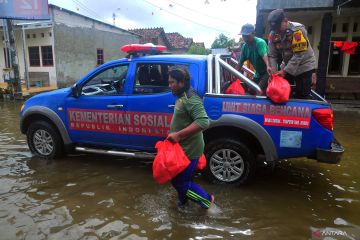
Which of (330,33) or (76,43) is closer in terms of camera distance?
(330,33)

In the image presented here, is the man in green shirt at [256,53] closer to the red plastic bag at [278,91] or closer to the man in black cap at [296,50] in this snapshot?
the man in black cap at [296,50]

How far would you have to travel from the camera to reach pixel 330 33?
34.6 ft

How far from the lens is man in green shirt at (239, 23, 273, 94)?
4668 mm

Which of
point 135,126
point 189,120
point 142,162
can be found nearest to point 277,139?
point 189,120

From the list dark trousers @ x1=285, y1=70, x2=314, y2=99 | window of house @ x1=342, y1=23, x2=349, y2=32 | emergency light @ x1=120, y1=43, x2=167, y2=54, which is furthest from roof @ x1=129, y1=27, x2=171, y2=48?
dark trousers @ x1=285, y1=70, x2=314, y2=99

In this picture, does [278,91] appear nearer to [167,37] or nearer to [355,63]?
[355,63]

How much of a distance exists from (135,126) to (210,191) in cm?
142

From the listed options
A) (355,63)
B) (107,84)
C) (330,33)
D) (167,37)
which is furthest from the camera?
(167,37)

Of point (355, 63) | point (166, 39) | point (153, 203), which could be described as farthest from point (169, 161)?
point (166, 39)

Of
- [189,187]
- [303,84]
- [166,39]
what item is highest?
[166,39]

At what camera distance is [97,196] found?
4.01 m

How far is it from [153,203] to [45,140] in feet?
8.36

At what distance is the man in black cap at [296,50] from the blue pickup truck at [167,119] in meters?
0.52

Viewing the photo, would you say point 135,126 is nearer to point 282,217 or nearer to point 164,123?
point 164,123
